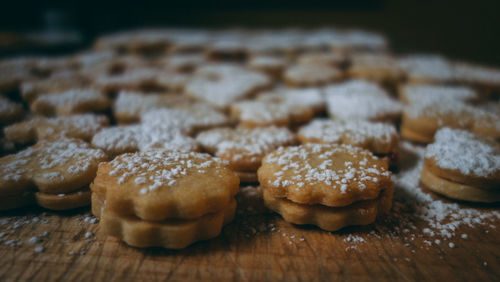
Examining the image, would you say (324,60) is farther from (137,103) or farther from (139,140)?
(139,140)

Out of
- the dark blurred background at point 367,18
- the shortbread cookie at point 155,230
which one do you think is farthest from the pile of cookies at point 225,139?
the dark blurred background at point 367,18

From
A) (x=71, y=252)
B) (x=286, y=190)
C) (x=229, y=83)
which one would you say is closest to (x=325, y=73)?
(x=229, y=83)

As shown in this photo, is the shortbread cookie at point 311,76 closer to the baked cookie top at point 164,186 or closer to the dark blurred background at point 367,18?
the baked cookie top at point 164,186

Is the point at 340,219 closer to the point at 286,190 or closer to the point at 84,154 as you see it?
the point at 286,190

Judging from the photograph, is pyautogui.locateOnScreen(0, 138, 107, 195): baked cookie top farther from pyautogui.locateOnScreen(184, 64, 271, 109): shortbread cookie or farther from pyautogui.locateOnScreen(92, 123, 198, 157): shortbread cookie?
pyautogui.locateOnScreen(184, 64, 271, 109): shortbread cookie

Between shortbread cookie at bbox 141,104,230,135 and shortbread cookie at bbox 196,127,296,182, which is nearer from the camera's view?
shortbread cookie at bbox 196,127,296,182

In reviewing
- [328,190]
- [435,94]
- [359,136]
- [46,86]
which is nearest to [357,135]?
[359,136]

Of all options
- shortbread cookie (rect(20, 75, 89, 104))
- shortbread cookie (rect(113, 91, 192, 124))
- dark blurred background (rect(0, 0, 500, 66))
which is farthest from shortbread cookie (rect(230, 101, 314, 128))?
dark blurred background (rect(0, 0, 500, 66))
